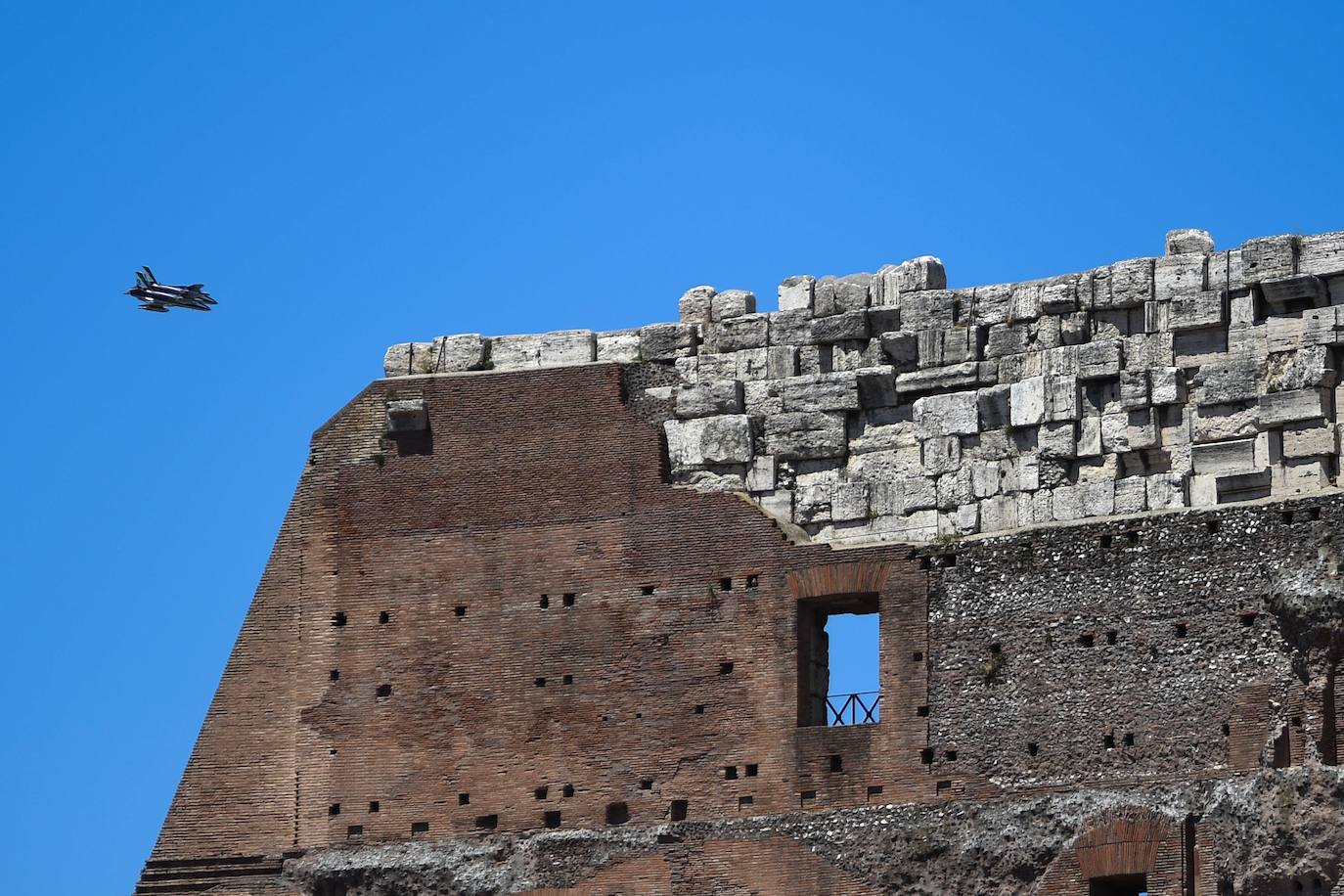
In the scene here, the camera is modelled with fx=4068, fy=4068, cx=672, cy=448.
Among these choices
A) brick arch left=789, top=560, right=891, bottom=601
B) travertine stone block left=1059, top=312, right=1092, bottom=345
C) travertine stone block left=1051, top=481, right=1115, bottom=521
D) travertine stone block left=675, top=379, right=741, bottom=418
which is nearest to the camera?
travertine stone block left=1051, top=481, right=1115, bottom=521

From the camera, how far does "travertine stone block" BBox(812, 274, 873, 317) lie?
43.6 metres

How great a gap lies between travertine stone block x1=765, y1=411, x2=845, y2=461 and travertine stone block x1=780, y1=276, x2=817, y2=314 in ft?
3.99

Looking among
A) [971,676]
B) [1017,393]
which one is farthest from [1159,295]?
[971,676]

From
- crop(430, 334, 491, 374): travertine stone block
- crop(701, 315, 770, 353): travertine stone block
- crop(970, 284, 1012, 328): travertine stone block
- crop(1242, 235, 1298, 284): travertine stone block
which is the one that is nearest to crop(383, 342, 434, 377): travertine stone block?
crop(430, 334, 491, 374): travertine stone block

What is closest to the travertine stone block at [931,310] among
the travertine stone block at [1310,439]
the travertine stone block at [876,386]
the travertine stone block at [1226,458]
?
the travertine stone block at [876,386]

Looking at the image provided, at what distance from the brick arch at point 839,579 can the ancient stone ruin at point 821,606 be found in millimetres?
44

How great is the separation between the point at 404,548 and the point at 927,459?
5884 millimetres

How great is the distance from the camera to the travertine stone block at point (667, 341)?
44312 millimetres

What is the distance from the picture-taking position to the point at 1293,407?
40562 millimetres

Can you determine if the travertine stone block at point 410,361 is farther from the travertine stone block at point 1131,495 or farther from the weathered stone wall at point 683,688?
the travertine stone block at point 1131,495

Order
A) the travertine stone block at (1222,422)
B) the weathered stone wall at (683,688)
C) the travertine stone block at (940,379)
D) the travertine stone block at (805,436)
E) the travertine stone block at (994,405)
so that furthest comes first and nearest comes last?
1. the travertine stone block at (805,436)
2. the travertine stone block at (940,379)
3. the travertine stone block at (994,405)
4. the travertine stone block at (1222,422)
5. the weathered stone wall at (683,688)

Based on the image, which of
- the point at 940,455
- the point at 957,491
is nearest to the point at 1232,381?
the point at 957,491

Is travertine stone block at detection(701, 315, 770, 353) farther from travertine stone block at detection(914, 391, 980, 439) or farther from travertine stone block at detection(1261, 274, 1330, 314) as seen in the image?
travertine stone block at detection(1261, 274, 1330, 314)

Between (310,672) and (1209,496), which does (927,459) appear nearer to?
(1209,496)
